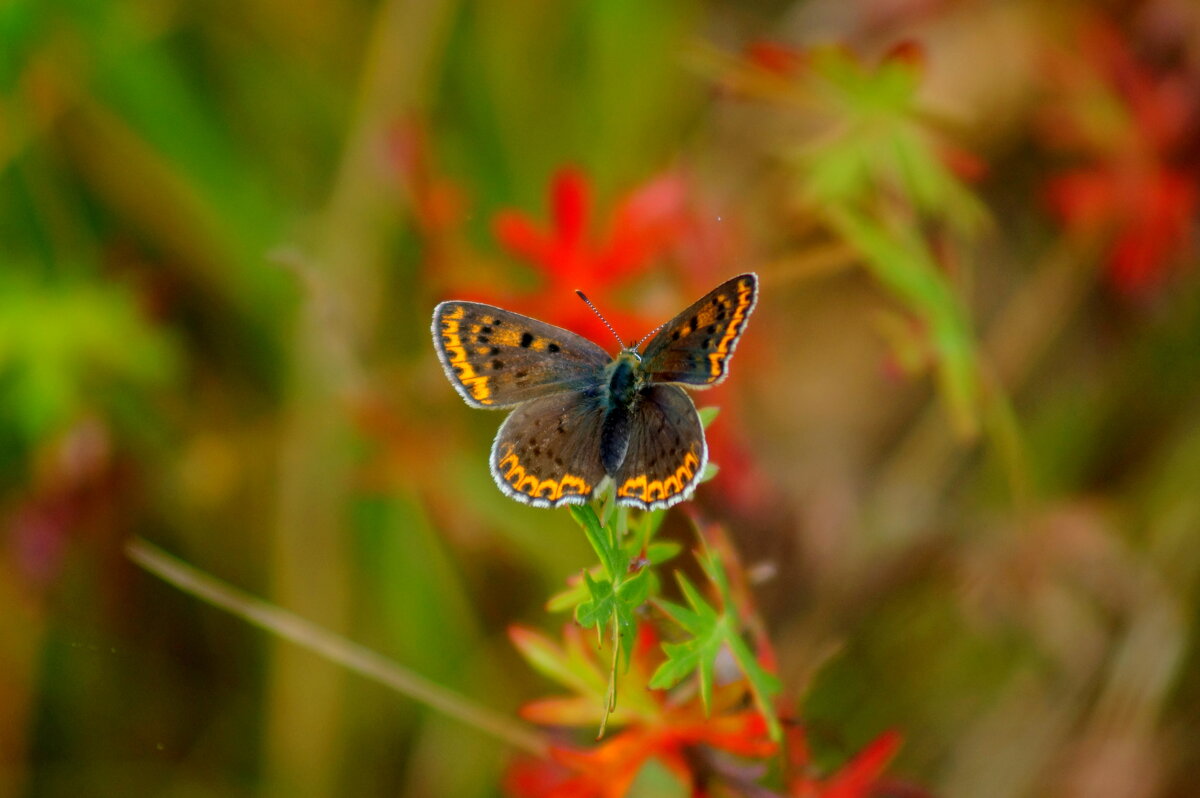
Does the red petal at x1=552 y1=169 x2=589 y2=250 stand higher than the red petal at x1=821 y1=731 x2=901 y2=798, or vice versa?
the red petal at x1=552 y1=169 x2=589 y2=250

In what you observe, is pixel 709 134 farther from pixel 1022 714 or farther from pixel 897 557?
pixel 1022 714

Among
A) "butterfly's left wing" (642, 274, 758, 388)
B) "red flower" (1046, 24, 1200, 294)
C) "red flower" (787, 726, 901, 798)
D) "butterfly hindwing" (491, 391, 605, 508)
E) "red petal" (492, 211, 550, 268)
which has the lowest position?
"red flower" (787, 726, 901, 798)

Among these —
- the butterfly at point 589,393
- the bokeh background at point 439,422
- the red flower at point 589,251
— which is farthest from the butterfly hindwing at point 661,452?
the bokeh background at point 439,422

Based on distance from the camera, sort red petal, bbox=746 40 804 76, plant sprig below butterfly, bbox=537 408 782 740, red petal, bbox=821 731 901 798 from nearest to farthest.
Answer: plant sprig below butterfly, bbox=537 408 782 740 → red petal, bbox=821 731 901 798 → red petal, bbox=746 40 804 76

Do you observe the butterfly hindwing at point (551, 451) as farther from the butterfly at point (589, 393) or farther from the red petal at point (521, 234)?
the red petal at point (521, 234)

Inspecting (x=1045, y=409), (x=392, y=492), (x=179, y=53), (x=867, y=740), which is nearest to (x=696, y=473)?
(x=867, y=740)

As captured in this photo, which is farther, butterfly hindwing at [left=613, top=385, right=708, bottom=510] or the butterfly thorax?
the butterfly thorax

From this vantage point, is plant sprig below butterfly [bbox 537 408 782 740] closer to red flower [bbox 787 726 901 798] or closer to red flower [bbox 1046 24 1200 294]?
red flower [bbox 787 726 901 798]

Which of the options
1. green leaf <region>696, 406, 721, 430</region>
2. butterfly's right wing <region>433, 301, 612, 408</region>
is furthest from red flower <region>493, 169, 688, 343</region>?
green leaf <region>696, 406, 721, 430</region>
